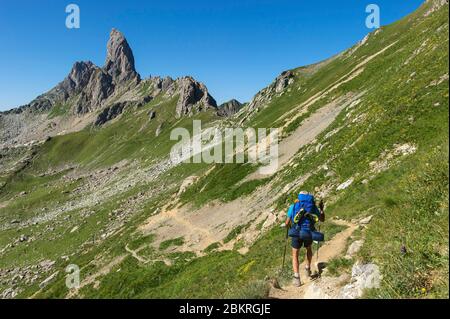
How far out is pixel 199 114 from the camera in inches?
6767

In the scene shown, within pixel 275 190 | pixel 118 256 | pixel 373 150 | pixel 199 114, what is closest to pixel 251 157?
pixel 275 190

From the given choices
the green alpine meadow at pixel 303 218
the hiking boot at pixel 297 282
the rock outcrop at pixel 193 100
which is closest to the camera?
the green alpine meadow at pixel 303 218

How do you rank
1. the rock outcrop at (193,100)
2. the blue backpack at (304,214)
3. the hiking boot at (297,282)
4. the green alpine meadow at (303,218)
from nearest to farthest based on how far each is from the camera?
the green alpine meadow at (303,218), the blue backpack at (304,214), the hiking boot at (297,282), the rock outcrop at (193,100)

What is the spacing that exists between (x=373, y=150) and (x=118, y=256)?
102ft

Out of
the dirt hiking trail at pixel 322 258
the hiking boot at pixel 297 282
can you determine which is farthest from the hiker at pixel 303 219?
the dirt hiking trail at pixel 322 258

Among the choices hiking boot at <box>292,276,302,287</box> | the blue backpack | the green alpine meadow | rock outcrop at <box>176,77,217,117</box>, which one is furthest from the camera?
rock outcrop at <box>176,77,217,117</box>

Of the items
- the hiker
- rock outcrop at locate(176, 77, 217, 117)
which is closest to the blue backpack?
the hiker

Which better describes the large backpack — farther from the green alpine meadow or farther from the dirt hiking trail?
the dirt hiking trail

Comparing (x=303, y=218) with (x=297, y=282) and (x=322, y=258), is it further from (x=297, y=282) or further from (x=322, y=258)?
(x=322, y=258)

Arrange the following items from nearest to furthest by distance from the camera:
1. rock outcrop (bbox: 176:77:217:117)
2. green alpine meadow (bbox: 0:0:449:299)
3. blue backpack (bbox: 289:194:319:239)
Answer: green alpine meadow (bbox: 0:0:449:299), blue backpack (bbox: 289:194:319:239), rock outcrop (bbox: 176:77:217:117)

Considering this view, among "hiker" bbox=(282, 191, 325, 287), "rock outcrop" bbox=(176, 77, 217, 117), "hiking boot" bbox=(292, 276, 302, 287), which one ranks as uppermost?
"rock outcrop" bbox=(176, 77, 217, 117)

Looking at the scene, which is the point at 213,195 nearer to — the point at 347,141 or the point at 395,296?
the point at 347,141

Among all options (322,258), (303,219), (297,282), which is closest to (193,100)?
(322,258)

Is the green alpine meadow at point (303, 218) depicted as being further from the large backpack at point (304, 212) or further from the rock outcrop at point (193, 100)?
the rock outcrop at point (193, 100)
